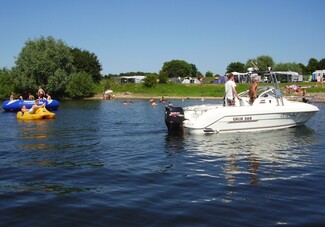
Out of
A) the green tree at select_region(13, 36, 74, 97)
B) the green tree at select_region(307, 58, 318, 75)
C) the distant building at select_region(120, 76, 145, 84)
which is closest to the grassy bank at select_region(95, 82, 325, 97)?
the green tree at select_region(13, 36, 74, 97)

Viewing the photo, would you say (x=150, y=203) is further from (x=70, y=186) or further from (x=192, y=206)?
(x=70, y=186)

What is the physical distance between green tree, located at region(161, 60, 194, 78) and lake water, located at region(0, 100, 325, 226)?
139676 millimetres

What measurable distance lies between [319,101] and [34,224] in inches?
1966

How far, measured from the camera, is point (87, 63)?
9125 centimetres

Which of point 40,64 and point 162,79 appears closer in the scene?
point 40,64

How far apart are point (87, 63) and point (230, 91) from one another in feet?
249

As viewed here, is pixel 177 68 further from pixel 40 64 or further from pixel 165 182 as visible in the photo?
pixel 165 182

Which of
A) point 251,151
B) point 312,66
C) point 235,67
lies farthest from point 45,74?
point 312,66

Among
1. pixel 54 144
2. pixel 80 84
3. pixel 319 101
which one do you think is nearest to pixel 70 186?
pixel 54 144

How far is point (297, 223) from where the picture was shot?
736cm

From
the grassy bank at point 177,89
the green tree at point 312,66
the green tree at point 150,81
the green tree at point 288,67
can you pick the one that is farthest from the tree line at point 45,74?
the green tree at point 312,66

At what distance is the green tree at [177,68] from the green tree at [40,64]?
8609cm

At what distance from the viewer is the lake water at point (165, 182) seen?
7.73 m

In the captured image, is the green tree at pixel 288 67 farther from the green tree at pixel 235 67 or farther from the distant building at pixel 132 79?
the distant building at pixel 132 79
